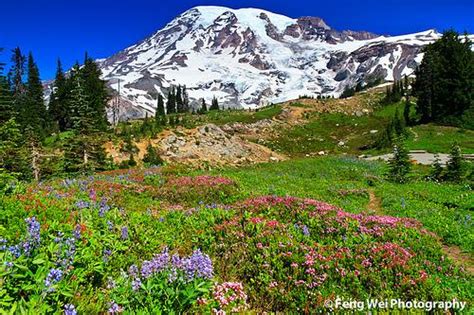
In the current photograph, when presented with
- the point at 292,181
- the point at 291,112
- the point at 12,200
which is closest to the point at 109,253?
the point at 12,200

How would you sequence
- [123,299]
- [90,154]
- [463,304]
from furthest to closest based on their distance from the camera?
[90,154] → [463,304] → [123,299]

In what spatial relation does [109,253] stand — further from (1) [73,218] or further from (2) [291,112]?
(2) [291,112]

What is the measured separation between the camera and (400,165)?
2597 cm

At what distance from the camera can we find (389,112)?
105 m

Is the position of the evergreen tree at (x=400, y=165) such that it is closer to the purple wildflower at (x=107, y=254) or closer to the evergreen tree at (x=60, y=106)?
the purple wildflower at (x=107, y=254)

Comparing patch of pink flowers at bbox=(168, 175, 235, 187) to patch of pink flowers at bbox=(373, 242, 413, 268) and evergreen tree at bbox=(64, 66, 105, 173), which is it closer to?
patch of pink flowers at bbox=(373, 242, 413, 268)

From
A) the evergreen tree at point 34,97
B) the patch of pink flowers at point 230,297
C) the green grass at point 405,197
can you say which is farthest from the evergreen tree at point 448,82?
the evergreen tree at point 34,97

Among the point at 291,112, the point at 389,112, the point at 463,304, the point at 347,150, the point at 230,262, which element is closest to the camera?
the point at 463,304

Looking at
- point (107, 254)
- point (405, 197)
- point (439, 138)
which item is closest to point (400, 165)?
point (405, 197)

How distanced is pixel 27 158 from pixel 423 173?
3687 cm

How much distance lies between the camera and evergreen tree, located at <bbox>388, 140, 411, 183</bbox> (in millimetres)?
25553

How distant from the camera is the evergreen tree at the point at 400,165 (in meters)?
25.6

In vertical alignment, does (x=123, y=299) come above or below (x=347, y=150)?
above

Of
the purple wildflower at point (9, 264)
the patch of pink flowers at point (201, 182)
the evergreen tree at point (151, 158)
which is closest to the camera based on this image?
the purple wildflower at point (9, 264)
